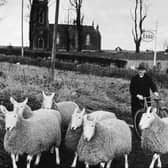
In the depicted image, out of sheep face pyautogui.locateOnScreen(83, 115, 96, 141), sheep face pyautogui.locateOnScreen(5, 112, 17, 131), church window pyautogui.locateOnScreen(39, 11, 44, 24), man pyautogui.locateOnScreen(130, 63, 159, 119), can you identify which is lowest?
sheep face pyautogui.locateOnScreen(83, 115, 96, 141)

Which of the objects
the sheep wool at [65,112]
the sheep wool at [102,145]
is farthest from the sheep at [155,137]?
the sheep wool at [65,112]

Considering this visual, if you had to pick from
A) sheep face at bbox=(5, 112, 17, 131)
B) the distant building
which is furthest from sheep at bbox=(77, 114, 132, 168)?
the distant building

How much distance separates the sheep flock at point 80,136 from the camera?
845cm

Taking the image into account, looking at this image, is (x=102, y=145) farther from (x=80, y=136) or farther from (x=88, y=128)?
(x=80, y=136)

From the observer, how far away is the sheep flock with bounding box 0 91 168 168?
845 centimetres

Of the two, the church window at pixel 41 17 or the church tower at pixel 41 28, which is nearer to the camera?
the church tower at pixel 41 28

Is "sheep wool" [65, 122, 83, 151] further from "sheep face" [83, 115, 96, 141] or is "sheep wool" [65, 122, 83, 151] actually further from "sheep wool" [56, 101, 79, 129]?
"sheep wool" [56, 101, 79, 129]

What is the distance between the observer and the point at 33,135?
28.6 ft

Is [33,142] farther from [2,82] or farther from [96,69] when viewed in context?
[96,69]

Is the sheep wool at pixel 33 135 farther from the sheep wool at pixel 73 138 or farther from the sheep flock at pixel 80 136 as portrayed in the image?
the sheep wool at pixel 73 138

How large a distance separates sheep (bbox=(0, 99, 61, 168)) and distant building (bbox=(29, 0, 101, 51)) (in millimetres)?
43933

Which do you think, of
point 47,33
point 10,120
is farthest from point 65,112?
point 47,33

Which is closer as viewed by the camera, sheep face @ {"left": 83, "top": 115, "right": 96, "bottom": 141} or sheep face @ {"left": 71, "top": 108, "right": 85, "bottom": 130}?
sheep face @ {"left": 83, "top": 115, "right": 96, "bottom": 141}

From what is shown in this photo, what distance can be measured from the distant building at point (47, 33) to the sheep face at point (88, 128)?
45.0m
